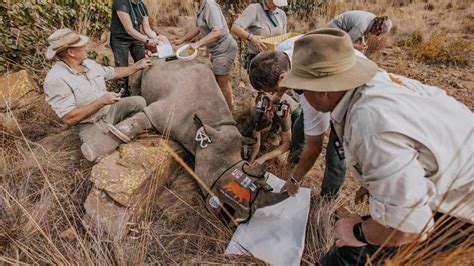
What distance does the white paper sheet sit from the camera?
2186mm

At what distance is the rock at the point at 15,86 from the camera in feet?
12.6

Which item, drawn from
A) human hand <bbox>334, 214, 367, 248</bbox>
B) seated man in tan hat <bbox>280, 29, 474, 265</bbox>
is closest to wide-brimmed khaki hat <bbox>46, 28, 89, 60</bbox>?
seated man in tan hat <bbox>280, 29, 474, 265</bbox>

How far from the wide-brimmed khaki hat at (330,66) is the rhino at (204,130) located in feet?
3.75

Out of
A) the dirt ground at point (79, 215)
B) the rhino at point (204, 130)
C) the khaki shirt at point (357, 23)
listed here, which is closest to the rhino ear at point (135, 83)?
the rhino at point (204, 130)

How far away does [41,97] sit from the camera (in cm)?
405

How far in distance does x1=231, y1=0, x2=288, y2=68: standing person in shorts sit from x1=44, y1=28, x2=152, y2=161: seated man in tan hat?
157cm

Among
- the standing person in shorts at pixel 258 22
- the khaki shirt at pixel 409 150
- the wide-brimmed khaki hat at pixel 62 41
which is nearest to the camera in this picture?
the khaki shirt at pixel 409 150

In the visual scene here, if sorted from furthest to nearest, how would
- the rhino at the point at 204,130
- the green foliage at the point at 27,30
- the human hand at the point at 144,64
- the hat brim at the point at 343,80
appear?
1. the green foliage at the point at 27,30
2. the human hand at the point at 144,64
3. the rhino at the point at 204,130
4. the hat brim at the point at 343,80

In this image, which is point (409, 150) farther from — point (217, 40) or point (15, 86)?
point (15, 86)

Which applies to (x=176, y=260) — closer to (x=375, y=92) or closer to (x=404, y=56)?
(x=375, y=92)

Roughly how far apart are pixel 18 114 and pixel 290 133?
3.14m

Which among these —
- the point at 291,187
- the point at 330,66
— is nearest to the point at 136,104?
A: the point at 291,187

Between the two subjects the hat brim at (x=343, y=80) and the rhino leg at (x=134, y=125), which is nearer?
the hat brim at (x=343, y=80)

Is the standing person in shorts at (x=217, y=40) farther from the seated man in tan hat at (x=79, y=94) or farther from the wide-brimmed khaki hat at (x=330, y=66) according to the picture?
the wide-brimmed khaki hat at (x=330, y=66)
